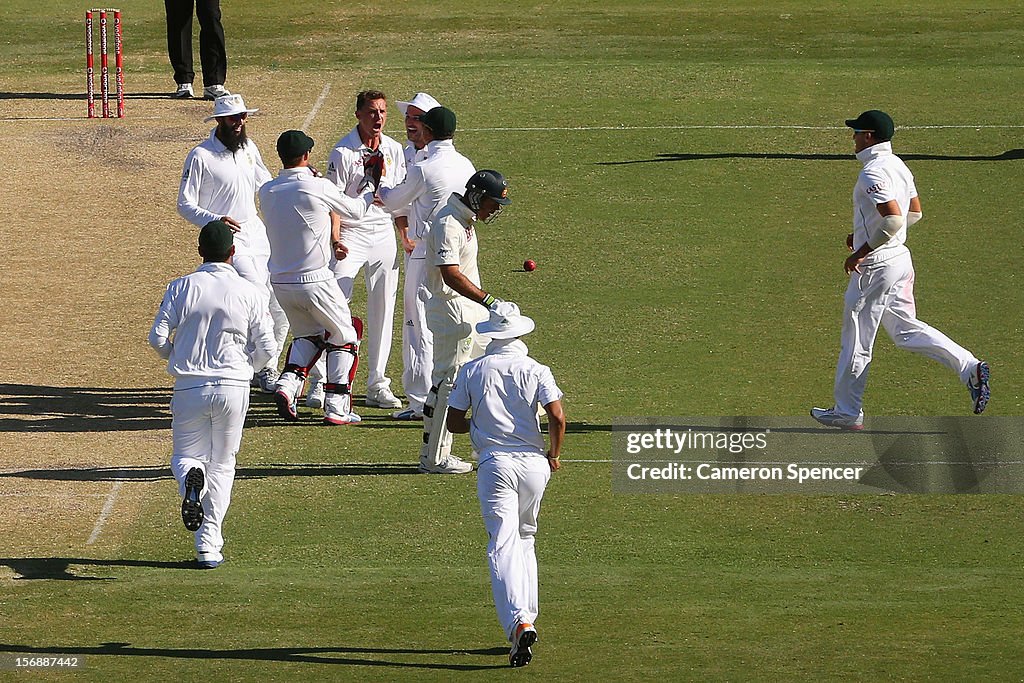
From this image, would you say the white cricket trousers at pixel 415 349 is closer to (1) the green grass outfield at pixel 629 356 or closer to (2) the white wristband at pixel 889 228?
(1) the green grass outfield at pixel 629 356

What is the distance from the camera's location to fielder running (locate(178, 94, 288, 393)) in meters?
13.1

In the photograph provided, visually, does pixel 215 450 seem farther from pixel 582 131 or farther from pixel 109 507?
pixel 582 131

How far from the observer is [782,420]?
13594 millimetres

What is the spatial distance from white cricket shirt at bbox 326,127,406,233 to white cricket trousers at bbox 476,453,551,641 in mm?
4269

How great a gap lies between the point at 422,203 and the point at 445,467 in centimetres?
206

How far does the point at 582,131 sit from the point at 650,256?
4114 millimetres

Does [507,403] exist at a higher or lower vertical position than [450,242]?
lower

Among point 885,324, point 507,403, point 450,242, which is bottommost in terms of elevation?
point 507,403

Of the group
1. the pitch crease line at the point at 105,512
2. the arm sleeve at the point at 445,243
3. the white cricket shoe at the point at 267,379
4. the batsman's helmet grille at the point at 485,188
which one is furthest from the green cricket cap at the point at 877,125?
the pitch crease line at the point at 105,512

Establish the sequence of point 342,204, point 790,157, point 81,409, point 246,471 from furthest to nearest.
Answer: point 790,157 < point 81,409 < point 342,204 < point 246,471

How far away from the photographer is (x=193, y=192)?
1310 cm

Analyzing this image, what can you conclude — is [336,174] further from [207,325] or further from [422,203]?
[207,325]

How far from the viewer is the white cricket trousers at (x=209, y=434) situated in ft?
34.2

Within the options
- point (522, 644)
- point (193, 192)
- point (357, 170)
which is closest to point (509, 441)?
point (522, 644)
